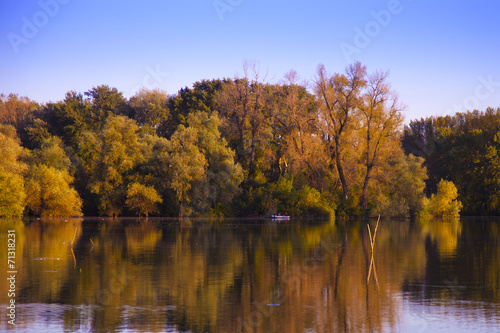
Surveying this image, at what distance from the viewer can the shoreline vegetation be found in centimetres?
6147

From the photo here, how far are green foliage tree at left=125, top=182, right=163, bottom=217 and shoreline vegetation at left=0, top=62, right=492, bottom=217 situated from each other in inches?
4.8

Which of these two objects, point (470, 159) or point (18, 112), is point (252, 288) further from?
point (18, 112)

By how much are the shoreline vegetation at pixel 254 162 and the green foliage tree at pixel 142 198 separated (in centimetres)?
12

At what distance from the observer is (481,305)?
1395 cm

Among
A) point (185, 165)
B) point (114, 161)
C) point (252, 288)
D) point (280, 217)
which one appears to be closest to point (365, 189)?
point (280, 217)

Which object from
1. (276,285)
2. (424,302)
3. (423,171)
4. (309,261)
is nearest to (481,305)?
(424,302)

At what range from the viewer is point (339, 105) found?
6775cm

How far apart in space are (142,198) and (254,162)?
16.8 metres

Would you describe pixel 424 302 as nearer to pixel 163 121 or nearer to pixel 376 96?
pixel 376 96

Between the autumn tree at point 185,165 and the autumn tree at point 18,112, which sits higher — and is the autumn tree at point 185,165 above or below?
below

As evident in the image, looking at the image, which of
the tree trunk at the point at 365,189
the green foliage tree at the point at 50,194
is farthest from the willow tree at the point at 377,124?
the green foliage tree at the point at 50,194

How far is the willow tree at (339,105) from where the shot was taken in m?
65.9

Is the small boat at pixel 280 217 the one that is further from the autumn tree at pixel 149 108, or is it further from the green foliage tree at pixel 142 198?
the autumn tree at pixel 149 108

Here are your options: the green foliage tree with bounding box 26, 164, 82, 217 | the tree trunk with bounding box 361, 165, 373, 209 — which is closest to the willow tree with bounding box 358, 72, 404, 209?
the tree trunk with bounding box 361, 165, 373, 209
